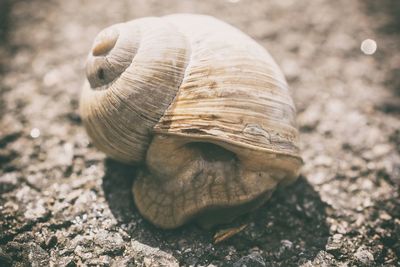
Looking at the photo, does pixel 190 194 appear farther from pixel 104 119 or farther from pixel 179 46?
pixel 179 46

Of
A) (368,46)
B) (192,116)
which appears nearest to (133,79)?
(192,116)

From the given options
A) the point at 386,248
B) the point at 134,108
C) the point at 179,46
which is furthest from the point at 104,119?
the point at 386,248

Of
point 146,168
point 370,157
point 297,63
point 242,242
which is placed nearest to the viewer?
point 242,242

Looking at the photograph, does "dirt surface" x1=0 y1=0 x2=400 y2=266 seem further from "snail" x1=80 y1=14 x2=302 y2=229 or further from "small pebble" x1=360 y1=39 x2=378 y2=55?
"snail" x1=80 y1=14 x2=302 y2=229

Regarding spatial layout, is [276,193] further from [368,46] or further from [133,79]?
[368,46]

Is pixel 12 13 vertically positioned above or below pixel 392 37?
below
